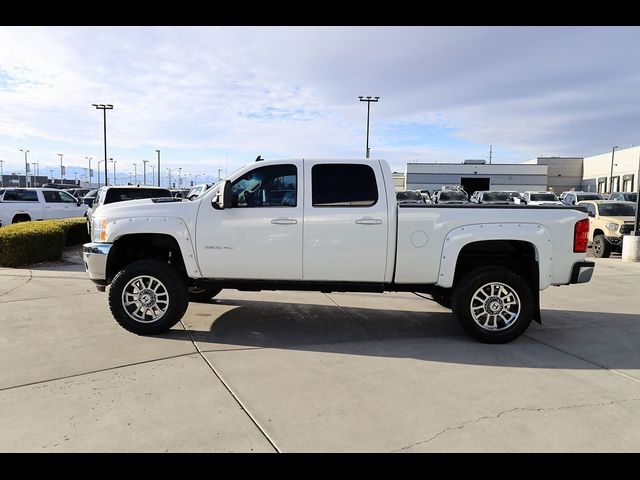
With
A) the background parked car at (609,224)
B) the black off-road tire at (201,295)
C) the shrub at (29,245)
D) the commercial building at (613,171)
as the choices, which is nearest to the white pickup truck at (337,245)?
the black off-road tire at (201,295)

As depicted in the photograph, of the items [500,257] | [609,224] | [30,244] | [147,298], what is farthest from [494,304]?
[609,224]

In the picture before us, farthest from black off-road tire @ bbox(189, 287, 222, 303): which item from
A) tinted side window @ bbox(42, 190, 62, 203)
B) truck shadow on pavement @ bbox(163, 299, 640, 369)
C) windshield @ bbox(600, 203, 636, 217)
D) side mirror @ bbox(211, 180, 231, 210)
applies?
tinted side window @ bbox(42, 190, 62, 203)

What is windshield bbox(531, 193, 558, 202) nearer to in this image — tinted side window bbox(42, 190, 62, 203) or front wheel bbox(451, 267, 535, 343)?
front wheel bbox(451, 267, 535, 343)

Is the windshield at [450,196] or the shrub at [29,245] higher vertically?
the windshield at [450,196]

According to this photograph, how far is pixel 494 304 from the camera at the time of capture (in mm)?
5332

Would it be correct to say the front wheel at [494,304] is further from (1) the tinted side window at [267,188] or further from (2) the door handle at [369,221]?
(1) the tinted side window at [267,188]

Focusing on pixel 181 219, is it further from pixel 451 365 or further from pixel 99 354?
pixel 451 365

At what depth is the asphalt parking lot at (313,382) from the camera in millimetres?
3270

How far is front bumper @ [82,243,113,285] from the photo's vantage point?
5555mm

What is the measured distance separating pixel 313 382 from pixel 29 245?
8.75 m

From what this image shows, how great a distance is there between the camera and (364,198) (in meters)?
5.37

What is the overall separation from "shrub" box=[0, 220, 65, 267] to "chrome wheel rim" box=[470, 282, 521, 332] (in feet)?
30.8

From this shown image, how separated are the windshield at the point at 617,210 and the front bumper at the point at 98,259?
1317 centimetres

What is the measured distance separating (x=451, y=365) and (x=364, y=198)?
201 centimetres
